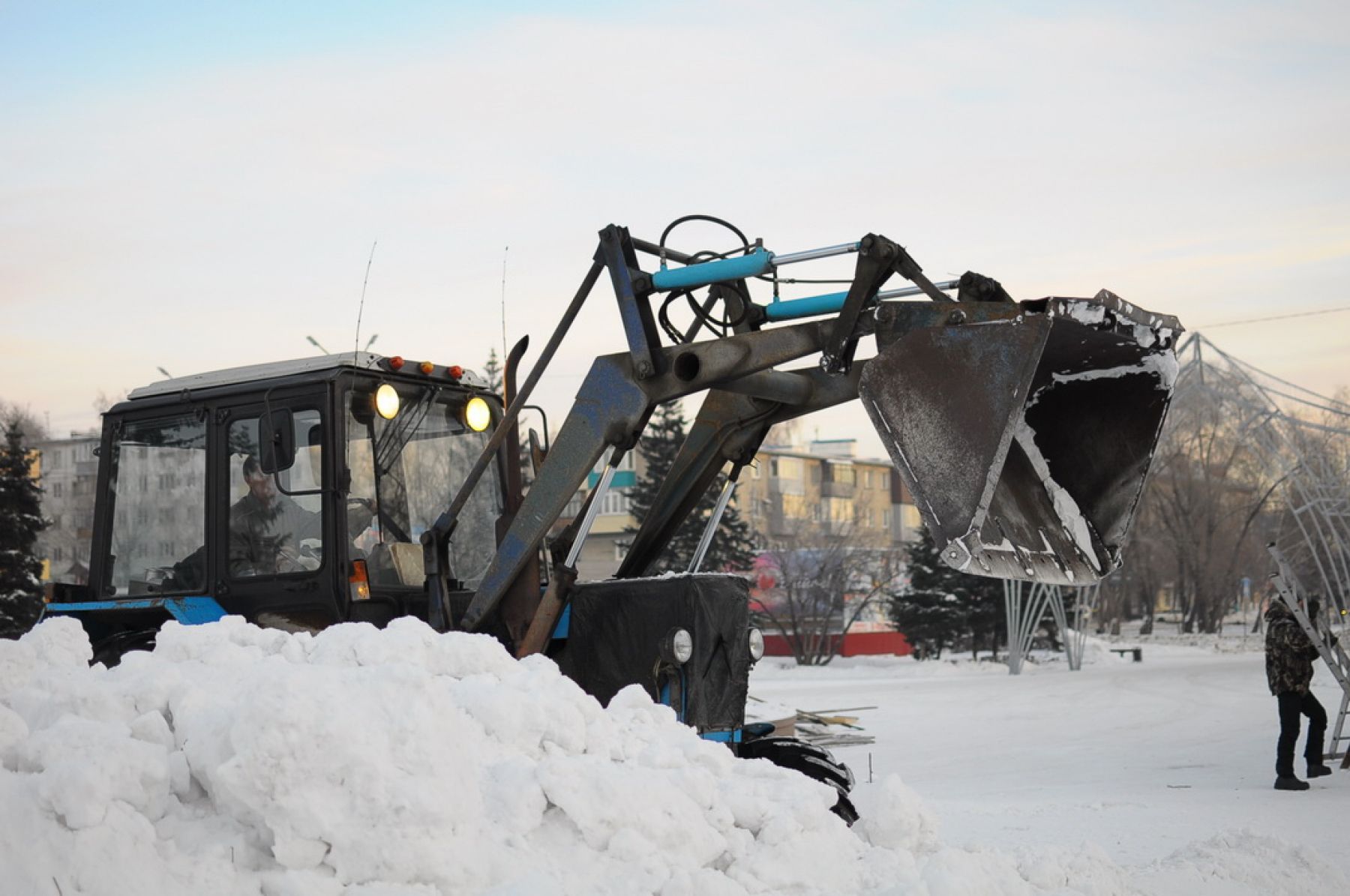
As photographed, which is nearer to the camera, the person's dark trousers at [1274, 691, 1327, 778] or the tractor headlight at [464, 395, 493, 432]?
the tractor headlight at [464, 395, 493, 432]

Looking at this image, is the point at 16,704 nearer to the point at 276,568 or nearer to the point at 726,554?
the point at 276,568

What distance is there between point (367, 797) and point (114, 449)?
4093 millimetres

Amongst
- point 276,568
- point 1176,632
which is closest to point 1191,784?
point 276,568

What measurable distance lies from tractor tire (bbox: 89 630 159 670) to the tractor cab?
3 centimetres

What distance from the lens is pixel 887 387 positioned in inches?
237

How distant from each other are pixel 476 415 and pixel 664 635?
67.8 inches

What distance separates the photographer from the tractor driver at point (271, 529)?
6.80 metres

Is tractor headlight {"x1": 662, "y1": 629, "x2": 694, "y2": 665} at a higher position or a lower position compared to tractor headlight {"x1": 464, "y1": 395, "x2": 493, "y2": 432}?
lower

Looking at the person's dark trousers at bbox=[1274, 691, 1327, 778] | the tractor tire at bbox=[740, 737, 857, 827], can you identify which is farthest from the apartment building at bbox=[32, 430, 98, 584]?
the tractor tire at bbox=[740, 737, 857, 827]

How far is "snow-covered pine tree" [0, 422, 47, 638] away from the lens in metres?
31.2

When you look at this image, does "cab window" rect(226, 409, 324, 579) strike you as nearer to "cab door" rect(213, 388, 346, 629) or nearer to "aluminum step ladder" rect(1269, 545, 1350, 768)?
"cab door" rect(213, 388, 346, 629)

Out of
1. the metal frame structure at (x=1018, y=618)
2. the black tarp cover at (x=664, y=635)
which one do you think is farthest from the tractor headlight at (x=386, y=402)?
the metal frame structure at (x=1018, y=618)

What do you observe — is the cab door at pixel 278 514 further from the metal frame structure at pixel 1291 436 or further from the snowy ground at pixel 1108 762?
the metal frame structure at pixel 1291 436

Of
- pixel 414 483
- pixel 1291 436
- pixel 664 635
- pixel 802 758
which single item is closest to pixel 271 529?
pixel 414 483
